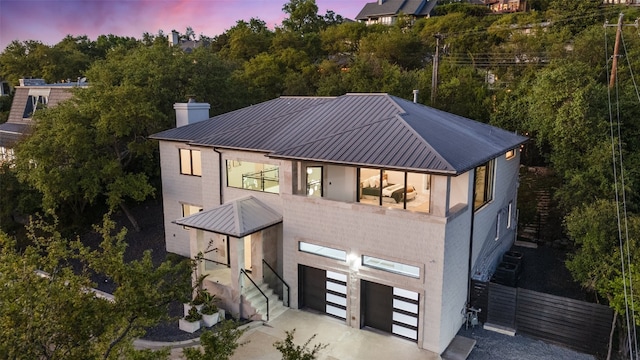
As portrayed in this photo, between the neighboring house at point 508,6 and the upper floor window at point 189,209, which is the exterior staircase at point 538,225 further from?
the neighboring house at point 508,6

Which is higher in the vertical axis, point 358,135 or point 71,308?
point 358,135

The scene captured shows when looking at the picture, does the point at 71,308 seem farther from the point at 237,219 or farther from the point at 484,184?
the point at 484,184

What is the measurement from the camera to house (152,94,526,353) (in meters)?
14.6

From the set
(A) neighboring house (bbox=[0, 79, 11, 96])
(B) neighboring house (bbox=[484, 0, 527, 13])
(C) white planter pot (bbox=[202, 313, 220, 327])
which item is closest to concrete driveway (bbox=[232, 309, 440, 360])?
(C) white planter pot (bbox=[202, 313, 220, 327])

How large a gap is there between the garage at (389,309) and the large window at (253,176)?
558 centimetres

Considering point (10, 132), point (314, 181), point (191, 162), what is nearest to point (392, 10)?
point (10, 132)

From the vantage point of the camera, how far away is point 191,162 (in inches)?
864

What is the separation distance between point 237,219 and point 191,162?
259 inches

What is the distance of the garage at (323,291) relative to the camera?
1636cm

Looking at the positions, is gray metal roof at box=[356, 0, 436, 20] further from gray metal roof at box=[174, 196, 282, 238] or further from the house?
gray metal roof at box=[174, 196, 282, 238]

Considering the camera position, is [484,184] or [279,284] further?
[484,184]

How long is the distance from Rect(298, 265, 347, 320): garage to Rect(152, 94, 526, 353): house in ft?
0.14

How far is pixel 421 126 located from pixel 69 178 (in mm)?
17099

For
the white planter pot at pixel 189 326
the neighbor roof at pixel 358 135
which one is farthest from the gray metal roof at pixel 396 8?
Answer: the white planter pot at pixel 189 326
